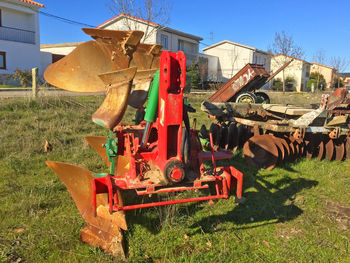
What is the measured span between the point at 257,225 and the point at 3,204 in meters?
3.07

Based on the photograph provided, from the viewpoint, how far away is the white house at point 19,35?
22797 mm

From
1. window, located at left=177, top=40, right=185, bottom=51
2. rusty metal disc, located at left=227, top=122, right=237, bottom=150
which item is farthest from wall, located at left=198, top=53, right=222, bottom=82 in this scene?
rusty metal disc, located at left=227, top=122, right=237, bottom=150

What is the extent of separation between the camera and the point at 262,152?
534cm

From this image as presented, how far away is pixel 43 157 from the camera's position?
5.27 m

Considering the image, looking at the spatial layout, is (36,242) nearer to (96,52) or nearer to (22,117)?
(96,52)

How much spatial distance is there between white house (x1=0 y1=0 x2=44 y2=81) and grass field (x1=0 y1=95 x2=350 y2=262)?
21555mm

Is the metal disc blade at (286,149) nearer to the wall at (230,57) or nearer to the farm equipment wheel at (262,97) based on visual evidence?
the farm equipment wheel at (262,97)

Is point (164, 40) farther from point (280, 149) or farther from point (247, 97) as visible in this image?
point (280, 149)

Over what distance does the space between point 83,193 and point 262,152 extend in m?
3.52

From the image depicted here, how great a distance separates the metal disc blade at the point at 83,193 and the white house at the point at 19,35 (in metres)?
23.4

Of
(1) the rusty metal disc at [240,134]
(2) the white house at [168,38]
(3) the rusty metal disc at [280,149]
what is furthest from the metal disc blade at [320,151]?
(2) the white house at [168,38]

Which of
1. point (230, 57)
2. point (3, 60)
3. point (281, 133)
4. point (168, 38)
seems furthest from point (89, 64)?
point (230, 57)

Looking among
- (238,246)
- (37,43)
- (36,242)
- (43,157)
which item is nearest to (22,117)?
(43,157)

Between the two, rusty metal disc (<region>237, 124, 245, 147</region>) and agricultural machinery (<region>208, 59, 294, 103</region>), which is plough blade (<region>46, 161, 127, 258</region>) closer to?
rusty metal disc (<region>237, 124, 245, 147</region>)
